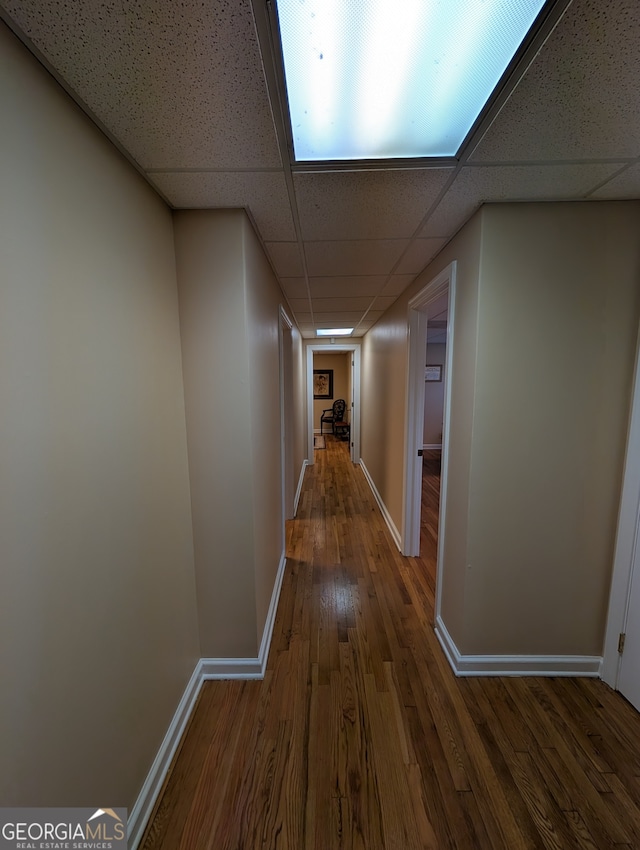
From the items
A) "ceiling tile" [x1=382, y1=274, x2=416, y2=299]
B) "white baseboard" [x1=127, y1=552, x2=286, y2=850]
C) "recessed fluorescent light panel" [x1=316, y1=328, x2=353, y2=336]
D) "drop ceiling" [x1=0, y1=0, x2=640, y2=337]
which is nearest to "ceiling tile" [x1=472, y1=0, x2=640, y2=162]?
"drop ceiling" [x1=0, y1=0, x2=640, y2=337]

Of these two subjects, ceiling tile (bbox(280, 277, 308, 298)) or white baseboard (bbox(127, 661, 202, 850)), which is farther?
ceiling tile (bbox(280, 277, 308, 298))

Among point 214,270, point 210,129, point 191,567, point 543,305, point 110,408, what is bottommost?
point 191,567

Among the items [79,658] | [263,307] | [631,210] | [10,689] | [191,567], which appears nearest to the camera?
[10,689]

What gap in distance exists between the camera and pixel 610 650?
160 centimetres

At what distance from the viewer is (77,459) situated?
86 cm

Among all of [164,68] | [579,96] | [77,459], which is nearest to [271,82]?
[164,68]

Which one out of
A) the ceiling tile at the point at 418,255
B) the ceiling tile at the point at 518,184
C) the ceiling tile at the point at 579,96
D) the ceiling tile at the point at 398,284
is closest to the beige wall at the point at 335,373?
the ceiling tile at the point at 398,284

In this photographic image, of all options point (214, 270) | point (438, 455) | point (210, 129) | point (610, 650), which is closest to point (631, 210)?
point (210, 129)

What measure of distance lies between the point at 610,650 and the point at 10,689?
239cm

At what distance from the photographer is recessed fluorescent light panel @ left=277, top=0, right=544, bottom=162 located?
70 centimetres

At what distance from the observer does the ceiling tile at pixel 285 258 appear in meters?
1.80

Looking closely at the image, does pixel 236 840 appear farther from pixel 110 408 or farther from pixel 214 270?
pixel 214 270

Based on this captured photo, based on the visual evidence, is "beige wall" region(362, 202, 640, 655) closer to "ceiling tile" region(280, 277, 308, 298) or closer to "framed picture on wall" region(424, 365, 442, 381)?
"ceiling tile" region(280, 277, 308, 298)

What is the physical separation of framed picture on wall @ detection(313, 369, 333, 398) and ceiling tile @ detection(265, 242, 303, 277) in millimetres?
6553
